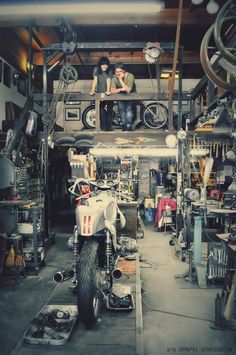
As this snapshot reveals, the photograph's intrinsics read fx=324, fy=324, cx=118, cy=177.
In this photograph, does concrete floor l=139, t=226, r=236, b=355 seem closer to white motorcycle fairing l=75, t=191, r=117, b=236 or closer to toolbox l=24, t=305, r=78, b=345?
toolbox l=24, t=305, r=78, b=345

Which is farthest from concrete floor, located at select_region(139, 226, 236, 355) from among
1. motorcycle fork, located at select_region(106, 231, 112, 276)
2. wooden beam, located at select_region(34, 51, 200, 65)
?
wooden beam, located at select_region(34, 51, 200, 65)

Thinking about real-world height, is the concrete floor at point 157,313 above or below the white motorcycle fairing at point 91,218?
below

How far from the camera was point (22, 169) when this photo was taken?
24.4ft

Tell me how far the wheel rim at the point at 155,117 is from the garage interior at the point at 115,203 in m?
0.04

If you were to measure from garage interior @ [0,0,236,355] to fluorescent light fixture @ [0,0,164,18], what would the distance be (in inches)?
0.6

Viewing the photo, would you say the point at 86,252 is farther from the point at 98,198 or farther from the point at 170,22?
the point at 170,22

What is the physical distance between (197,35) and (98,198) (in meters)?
6.62

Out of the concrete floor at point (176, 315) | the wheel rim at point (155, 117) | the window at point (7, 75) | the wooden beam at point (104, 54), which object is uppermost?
the wooden beam at point (104, 54)

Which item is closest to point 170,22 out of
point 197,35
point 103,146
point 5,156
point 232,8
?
point 197,35

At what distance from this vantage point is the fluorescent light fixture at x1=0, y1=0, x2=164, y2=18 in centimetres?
400

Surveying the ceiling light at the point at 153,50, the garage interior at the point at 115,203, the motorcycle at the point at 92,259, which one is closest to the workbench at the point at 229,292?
the garage interior at the point at 115,203

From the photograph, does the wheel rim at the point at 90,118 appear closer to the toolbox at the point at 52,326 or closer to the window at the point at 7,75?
the window at the point at 7,75

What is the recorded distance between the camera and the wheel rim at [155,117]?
30.2 ft

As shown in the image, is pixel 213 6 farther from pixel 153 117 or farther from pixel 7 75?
pixel 7 75
